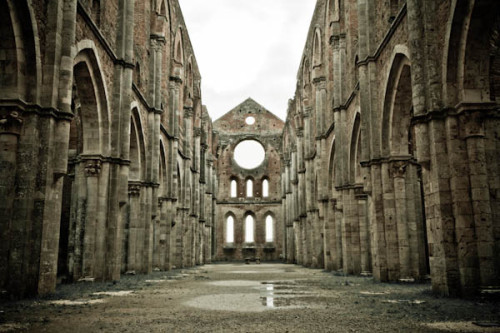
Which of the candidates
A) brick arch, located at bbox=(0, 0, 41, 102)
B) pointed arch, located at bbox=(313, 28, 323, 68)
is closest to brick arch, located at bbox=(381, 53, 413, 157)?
brick arch, located at bbox=(0, 0, 41, 102)

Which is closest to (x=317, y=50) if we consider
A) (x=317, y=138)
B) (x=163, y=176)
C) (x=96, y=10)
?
→ (x=317, y=138)

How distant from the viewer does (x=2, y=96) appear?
913 cm

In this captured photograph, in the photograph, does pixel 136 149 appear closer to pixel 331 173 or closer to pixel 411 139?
pixel 331 173

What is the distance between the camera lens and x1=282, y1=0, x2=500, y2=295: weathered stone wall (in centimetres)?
880

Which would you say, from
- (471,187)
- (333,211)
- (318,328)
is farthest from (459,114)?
(333,211)

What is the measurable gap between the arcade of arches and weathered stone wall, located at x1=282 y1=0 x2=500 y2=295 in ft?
0.12

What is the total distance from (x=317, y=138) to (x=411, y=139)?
7.57m

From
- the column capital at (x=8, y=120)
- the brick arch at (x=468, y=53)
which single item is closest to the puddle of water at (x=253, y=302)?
the column capital at (x=8, y=120)

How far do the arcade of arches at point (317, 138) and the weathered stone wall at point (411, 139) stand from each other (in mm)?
36

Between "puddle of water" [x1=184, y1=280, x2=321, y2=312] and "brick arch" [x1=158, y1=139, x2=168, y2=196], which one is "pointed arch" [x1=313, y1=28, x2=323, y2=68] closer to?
"brick arch" [x1=158, y1=139, x2=168, y2=196]

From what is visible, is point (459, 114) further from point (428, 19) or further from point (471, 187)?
point (428, 19)

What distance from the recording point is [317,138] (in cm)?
2436

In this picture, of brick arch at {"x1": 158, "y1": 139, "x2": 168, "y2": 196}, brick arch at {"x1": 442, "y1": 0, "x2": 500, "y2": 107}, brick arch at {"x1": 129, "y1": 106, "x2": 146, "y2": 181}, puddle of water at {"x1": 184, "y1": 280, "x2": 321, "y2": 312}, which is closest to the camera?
puddle of water at {"x1": 184, "y1": 280, "x2": 321, "y2": 312}

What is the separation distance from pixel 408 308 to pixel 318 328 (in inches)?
97.4
